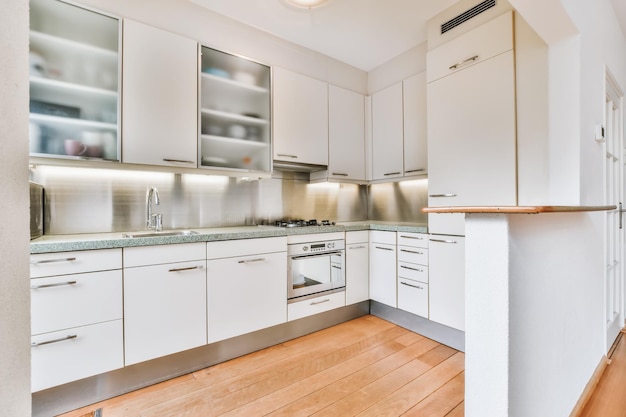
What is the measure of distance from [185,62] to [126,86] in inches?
18.1

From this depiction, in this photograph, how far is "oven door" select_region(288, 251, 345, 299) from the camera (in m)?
2.46

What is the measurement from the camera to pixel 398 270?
2.70m

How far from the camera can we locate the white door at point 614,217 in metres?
2.25

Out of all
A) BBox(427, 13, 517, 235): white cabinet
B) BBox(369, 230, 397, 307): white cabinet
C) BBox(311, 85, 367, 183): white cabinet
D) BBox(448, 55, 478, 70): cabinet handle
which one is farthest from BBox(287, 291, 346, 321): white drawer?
BBox(448, 55, 478, 70): cabinet handle

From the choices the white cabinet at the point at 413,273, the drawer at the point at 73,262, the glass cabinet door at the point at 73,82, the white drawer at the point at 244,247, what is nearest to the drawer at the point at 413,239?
the white cabinet at the point at 413,273

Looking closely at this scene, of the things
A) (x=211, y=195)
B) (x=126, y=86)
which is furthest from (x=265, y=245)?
(x=126, y=86)

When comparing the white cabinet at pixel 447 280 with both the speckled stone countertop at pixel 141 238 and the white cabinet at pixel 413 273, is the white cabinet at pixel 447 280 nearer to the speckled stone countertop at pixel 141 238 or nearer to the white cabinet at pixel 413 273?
the white cabinet at pixel 413 273

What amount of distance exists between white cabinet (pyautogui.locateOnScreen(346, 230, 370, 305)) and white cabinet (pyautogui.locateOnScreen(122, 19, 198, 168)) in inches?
61.7

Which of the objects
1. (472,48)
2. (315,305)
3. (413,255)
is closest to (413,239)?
(413,255)

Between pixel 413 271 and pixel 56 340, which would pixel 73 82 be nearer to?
pixel 56 340

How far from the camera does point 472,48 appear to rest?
86.7 inches

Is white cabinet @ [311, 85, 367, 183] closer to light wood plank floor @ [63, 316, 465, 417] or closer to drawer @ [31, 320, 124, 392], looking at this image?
light wood plank floor @ [63, 316, 465, 417]

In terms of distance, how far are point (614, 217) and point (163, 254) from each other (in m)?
3.48

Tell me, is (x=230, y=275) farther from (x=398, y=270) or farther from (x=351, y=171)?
(x=351, y=171)
